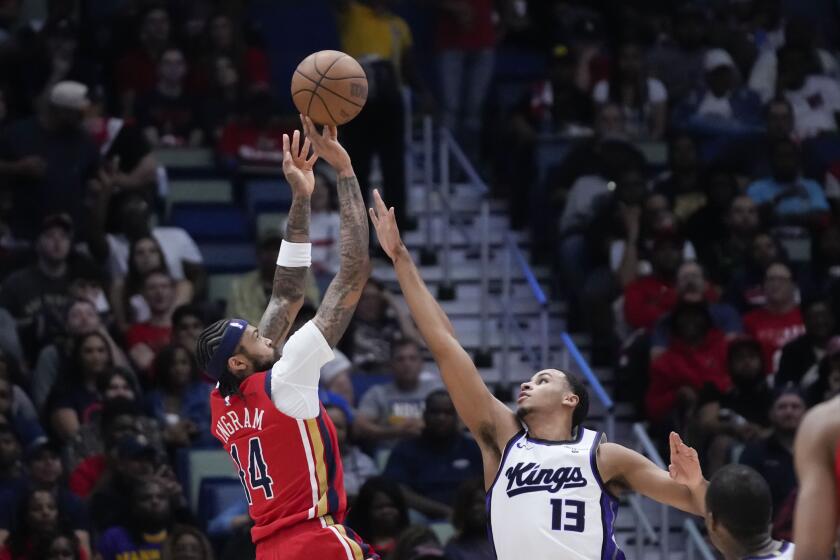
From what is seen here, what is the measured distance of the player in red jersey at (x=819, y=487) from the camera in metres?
5.17

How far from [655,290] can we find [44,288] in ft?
14.8

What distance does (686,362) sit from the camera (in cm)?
1296

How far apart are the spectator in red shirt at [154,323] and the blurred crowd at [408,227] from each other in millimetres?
18

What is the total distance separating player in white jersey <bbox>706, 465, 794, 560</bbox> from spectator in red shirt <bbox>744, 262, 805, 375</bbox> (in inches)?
303

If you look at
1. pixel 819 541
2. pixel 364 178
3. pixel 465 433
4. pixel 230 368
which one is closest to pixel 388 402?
pixel 465 433

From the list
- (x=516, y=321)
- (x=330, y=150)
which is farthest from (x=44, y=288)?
(x=330, y=150)

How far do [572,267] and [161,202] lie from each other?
3276 mm

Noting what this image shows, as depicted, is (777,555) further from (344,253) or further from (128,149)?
(128,149)

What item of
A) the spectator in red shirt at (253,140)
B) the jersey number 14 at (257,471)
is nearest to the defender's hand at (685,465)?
the jersey number 14 at (257,471)

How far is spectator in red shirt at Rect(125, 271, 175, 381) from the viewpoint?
12.5 m

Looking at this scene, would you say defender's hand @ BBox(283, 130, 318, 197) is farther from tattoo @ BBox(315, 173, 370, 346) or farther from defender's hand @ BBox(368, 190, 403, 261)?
defender's hand @ BBox(368, 190, 403, 261)

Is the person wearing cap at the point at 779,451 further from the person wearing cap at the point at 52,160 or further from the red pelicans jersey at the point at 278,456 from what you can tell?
the person wearing cap at the point at 52,160

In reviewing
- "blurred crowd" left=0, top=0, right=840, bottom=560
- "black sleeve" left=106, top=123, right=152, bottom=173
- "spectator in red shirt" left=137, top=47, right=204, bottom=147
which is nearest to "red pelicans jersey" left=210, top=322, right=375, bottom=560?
"blurred crowd" left=0, top=0, right=840, bottom=560

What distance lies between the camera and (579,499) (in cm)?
725
